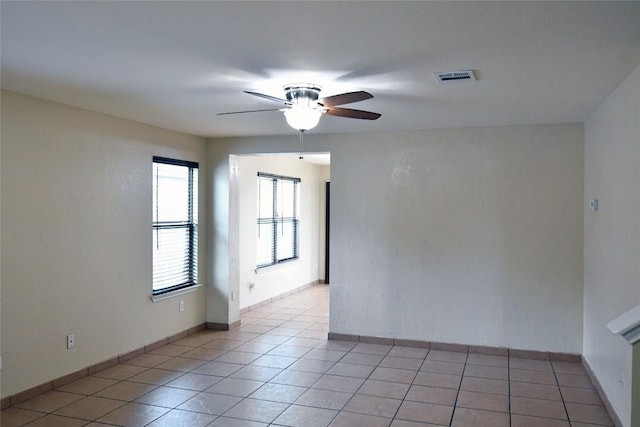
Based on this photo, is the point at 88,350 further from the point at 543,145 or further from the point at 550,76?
the point at 543,145

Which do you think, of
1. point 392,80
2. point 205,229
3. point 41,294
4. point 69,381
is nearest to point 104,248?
point 41,294

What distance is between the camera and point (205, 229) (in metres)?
6.05

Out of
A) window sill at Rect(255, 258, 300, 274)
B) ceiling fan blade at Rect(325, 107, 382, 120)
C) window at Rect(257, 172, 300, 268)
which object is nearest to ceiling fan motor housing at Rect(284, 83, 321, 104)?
ceiling fan blade at Rect(325, 107, 382, 120)

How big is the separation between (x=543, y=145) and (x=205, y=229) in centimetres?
375

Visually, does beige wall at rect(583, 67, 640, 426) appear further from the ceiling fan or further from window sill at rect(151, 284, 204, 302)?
window sill at rect(151, 284, 204, 302)

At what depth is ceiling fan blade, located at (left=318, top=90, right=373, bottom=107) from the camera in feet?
9.83

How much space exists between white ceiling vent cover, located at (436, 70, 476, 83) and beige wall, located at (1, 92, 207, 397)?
2920mm

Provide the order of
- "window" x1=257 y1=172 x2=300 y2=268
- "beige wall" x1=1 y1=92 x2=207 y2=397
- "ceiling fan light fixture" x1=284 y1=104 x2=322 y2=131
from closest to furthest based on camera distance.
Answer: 1. "ceiling fan light fixture" x1=284 y1=104 x2=322 y2=131
2. "beige wall" x1=1 y1=92 x2=207 y2=397
3. "window" x1=257 y1=172 x2=300 y2=268

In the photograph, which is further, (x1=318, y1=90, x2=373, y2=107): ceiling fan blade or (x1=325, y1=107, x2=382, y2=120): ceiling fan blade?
(x1=325, y1=107, x2=382, y2=120): ceiling fan blade


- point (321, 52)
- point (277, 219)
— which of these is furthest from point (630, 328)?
point (277, 219)

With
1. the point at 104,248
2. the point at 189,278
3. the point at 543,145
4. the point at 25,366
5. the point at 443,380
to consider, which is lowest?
the point at 443,380

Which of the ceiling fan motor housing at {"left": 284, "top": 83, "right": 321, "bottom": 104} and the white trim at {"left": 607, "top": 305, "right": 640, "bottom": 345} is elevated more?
the ceiling fan motor housing at {"left": 284, "top": 83, "right": 321, "bottom": 104}

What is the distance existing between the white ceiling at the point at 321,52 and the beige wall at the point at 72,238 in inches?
13.7

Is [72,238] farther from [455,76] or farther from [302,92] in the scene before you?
[455,76]
